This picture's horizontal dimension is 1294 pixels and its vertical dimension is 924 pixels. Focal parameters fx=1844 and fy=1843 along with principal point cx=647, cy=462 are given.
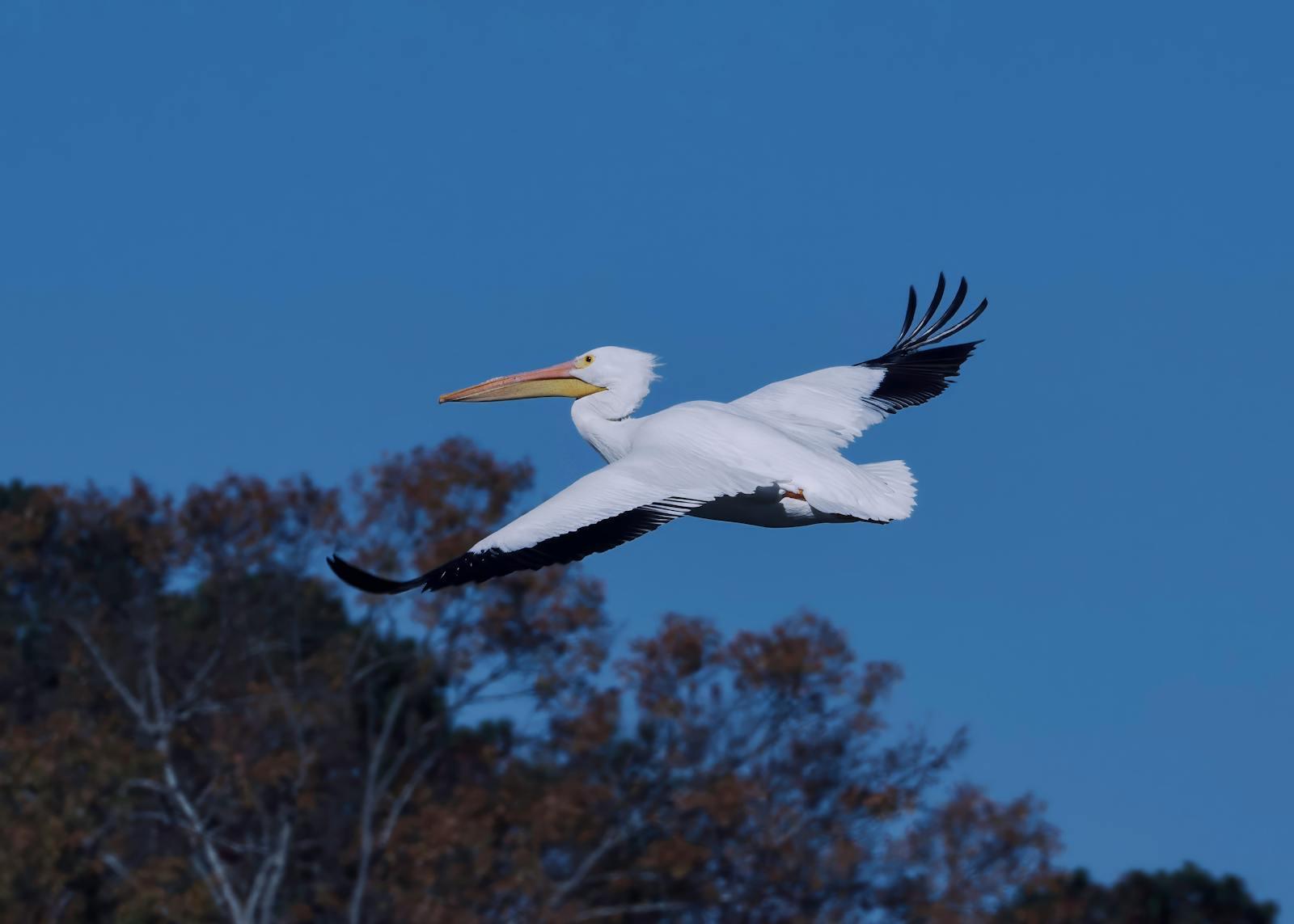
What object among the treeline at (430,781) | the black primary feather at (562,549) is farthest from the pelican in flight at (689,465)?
the treeline at (430,781)

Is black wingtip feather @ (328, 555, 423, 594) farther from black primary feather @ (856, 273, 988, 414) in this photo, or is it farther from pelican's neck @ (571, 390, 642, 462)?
black primary feather @ (856, 273, 988, 414)

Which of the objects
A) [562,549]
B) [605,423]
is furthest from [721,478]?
[605,423]

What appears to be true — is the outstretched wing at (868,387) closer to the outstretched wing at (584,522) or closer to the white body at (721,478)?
the white body at (721,478)

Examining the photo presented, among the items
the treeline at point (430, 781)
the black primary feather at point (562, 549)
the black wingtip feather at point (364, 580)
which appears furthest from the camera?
the treeline at point (430, 781)

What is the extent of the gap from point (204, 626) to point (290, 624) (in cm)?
217

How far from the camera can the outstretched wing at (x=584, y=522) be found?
25.1 feet

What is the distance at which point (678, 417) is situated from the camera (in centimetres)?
Answer: 865

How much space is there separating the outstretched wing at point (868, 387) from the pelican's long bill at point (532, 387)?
87 cm

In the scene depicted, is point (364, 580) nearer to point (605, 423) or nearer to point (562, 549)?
point (562, 549)

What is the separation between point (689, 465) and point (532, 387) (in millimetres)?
2174

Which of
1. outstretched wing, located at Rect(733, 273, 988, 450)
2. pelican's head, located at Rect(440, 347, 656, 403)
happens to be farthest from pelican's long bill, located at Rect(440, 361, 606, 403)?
outstretched wing, located at Rect(733, 273, 988, 450)

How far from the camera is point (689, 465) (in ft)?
26.9

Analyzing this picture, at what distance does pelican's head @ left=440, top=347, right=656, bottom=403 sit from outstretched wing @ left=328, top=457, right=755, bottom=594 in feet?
5.45

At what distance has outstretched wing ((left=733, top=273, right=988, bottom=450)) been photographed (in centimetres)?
973
